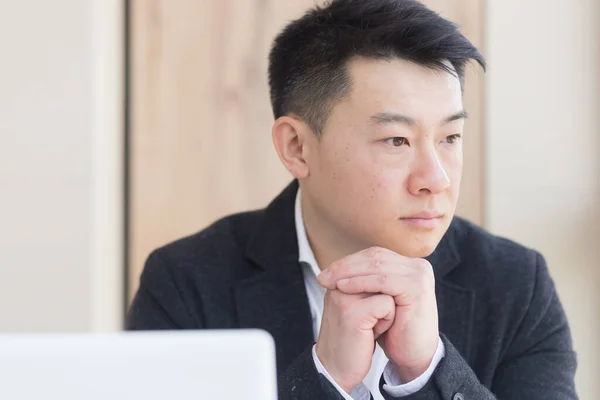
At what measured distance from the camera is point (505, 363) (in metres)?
1.42

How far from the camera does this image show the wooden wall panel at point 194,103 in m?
2.12

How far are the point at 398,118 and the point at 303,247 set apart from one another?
1.10 feet

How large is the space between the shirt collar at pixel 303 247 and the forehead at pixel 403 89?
28 cm

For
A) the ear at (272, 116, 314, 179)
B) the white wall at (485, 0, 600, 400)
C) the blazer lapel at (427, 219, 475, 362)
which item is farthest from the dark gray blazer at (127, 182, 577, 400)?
the white wall at (485, 0, 600, 400)

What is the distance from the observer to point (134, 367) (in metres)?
0.49

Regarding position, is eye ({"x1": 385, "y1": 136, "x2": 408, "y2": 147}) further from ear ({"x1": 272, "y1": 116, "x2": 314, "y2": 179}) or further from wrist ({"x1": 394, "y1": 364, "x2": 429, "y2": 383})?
wrist ({"x1": 394, "y1": 364, "x2": 429, "y2": 383})

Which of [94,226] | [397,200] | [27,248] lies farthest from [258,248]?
[27,248]

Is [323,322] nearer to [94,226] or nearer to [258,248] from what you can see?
[258,248]

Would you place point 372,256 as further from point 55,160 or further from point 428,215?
point 55,160

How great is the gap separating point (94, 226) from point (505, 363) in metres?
A: 1.07

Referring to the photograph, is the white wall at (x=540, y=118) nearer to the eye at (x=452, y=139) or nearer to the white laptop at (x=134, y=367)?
the eye at (x=452, y=139)

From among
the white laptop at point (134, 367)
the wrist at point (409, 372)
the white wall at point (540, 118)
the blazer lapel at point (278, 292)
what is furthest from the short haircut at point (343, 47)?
the white laptop at point (134, 367)

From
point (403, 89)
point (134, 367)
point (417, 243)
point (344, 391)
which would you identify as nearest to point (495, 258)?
point (417, 243)

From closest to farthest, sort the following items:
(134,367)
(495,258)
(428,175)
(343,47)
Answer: (134,367) → (428,175) → (343,47) → (495,258)
